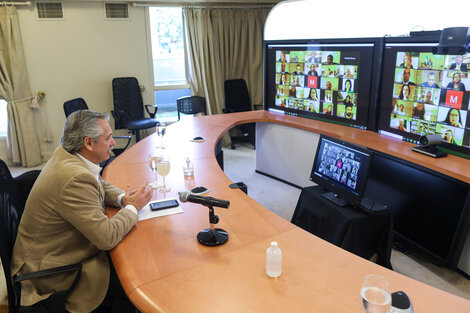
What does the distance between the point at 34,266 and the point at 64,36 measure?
14.9ft

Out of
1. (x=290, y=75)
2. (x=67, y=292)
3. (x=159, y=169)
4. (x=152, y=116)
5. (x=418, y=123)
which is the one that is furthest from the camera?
(x=152, y=116)

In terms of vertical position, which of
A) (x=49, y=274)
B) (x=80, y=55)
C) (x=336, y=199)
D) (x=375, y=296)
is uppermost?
(x=80, y=55)

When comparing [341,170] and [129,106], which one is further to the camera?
[129,106]

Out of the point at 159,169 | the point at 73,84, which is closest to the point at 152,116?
the point at 73,84

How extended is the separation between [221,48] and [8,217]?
15.9ft

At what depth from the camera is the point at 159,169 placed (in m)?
2.29

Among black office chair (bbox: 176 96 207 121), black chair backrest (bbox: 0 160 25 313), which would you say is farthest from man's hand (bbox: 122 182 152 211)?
black office chair (bbox: 176 96 207 121)

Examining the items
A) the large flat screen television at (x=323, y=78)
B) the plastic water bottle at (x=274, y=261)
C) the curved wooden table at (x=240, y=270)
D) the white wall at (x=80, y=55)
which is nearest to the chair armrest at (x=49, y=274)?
the curved wooden table at (x=240, y=270)

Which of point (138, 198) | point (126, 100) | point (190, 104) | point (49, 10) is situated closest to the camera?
point (138, 198)

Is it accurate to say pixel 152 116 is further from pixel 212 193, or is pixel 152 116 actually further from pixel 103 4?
pixel 212 193

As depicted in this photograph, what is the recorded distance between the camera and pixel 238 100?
6.28m

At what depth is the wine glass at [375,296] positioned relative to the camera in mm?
1122

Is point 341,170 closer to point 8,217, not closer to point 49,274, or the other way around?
point 49,274

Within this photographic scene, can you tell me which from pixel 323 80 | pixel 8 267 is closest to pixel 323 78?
pixel 323 80
